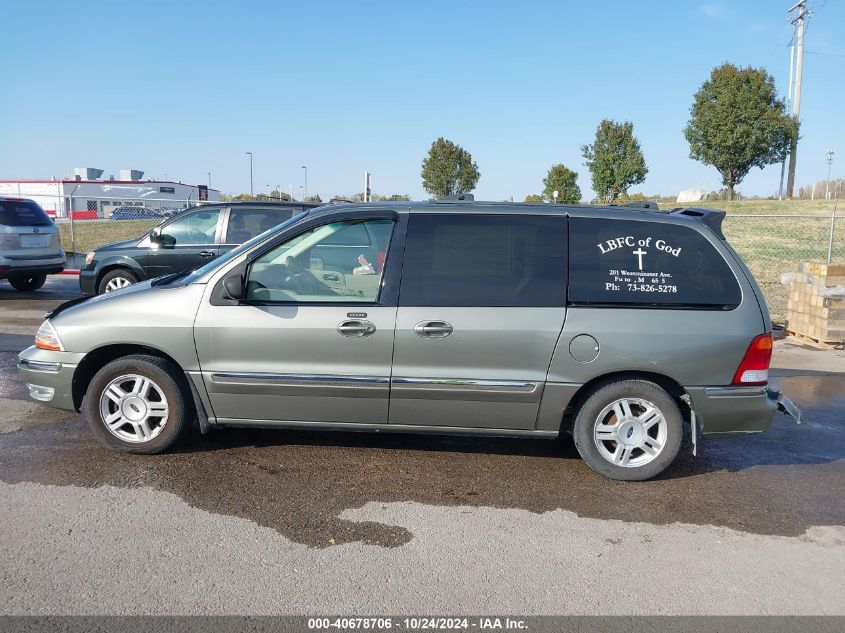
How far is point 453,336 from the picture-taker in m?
4.26

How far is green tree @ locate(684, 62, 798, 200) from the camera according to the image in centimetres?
3447

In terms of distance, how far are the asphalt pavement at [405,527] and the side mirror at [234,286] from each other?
1.15 m

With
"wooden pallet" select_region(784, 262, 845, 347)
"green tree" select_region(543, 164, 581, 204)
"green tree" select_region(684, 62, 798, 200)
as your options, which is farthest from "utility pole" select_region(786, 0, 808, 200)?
"wooden pallet" select_region(784, 262, 845, 347)

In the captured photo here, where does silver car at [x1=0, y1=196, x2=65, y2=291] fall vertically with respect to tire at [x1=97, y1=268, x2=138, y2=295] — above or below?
above

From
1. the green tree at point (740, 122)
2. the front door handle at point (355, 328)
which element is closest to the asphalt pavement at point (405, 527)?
the front door handle at point (355, 328)

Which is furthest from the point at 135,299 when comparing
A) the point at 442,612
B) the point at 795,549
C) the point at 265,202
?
the point at 265,202

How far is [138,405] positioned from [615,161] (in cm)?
3900

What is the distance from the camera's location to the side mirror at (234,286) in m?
4.28

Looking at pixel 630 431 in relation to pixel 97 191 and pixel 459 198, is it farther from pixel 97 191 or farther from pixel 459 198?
pixel 97 191

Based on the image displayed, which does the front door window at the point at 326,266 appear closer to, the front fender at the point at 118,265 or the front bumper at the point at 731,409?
the front bumper at the point at 731,409

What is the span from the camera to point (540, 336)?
4242mm

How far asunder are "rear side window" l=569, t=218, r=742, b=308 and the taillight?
290 millimetres

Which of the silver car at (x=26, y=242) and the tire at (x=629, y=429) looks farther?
the silver car at (x=26, y=242)

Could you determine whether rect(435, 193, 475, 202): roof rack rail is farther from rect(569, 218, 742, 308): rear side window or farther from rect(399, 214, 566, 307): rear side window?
rect(569, 218, 742, 308): rear side window
